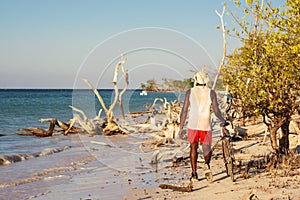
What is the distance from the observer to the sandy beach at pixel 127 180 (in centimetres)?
707

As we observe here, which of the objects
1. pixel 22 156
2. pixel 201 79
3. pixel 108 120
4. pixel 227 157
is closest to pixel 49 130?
pixel 108 120

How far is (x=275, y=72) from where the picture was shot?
27.3 feet

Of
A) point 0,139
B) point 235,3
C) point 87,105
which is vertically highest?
point 235,3

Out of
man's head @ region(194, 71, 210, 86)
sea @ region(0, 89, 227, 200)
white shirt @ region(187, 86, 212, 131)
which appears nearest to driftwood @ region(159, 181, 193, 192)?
sea @ region(0, 89, 227, 200)

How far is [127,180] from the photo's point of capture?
9.04 meters

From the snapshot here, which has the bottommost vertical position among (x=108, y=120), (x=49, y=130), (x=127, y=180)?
(x=49, y=130)

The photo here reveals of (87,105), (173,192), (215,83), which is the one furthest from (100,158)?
(87,105)

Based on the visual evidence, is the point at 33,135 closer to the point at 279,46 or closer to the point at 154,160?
the point at 154,160

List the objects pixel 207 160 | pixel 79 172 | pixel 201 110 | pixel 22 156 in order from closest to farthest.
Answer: pixel 201 110 < pixel 207 160 < pixel 79 172 < pixel 22 156

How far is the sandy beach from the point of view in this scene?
7.07 meters

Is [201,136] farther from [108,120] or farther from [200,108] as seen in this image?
[108,120]

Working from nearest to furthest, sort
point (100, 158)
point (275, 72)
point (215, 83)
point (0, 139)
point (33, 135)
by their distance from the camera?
point (275, 72), point (215, 83), point (100, 158), point (0, 139), point (33, 135)

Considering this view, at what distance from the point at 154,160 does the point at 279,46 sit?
4644mm

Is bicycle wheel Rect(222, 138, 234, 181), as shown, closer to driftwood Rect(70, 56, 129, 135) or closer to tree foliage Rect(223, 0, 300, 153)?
tree foliage Rect(223, 0, 300, 153)
